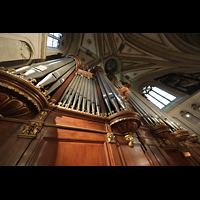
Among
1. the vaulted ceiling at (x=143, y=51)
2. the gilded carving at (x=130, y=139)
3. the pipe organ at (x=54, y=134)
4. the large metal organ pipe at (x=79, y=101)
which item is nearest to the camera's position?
the pipe organ at (x=54, y=134)

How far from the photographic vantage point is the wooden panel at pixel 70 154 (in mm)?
1025

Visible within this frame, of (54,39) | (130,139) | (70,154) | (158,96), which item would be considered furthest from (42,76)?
(158,96)

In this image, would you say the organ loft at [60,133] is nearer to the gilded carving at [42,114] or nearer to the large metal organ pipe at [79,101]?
the gilded carving at [42,114]

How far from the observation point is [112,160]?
135 cm

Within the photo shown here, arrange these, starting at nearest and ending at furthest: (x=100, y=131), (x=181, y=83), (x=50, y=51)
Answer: (x=100, y=131) < (x=50, y=51) < (x=181, y=83)

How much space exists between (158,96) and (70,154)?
9801 millimetres

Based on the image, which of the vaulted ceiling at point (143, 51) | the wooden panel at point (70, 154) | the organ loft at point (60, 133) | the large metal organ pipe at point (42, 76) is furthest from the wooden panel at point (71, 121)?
the vaulted ceiling at point (143, 51)

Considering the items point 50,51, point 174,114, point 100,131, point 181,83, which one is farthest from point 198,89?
point 50,51

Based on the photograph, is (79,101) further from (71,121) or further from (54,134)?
(54,134)

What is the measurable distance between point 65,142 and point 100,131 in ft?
2.28

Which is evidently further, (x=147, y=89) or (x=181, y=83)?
(x=147, y=89)

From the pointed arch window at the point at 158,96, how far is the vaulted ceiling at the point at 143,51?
1757 mm
